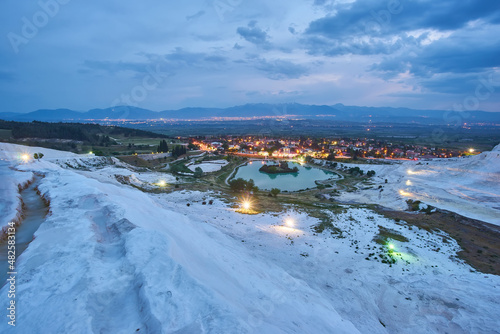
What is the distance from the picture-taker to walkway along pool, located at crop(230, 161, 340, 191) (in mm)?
50219

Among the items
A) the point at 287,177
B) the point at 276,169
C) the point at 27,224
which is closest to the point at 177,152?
the point at 276,169

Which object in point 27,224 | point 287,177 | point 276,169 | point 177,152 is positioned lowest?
point 287,177

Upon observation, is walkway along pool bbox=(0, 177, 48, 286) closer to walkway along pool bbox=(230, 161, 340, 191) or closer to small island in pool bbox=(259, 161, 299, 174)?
walkway along pool bbox=(230, 161, 340, 191)

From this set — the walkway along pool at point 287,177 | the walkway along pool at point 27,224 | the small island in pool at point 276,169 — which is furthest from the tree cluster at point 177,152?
the walkway along pool at point 27,224

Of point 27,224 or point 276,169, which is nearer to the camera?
point 27,224

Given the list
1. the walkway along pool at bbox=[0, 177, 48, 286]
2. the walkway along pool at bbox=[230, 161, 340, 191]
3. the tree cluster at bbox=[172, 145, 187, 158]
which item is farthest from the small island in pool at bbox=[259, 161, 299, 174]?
the walkway along pool at bbox=[0, 177, 48, 286]

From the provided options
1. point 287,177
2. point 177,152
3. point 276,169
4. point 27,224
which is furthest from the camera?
point 177,152

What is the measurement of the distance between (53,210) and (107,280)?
7.20 meters

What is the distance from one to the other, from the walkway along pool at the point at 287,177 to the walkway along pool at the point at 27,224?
37.2 m

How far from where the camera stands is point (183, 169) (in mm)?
53719

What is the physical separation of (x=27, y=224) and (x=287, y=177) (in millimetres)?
53597

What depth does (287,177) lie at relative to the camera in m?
60.3

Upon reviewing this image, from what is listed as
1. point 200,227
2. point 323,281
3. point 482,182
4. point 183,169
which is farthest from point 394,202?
point 183,169

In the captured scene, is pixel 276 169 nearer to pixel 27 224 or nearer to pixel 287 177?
pixel 287 177
